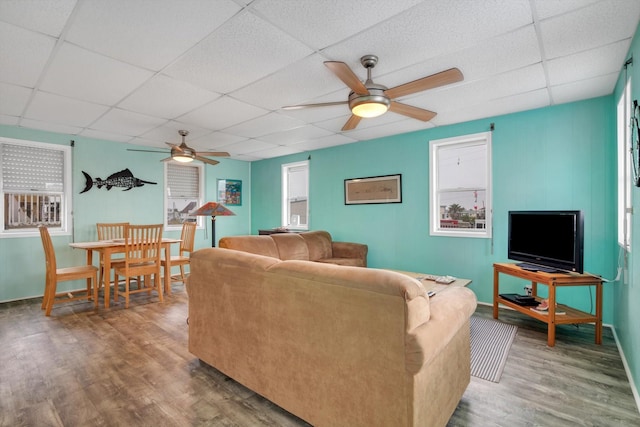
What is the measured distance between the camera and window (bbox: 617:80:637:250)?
2.48m

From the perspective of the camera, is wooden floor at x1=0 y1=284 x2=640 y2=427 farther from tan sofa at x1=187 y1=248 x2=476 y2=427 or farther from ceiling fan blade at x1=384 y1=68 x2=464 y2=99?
ceiling fan blade at x1=384 y1=68 x2=464 y2=99

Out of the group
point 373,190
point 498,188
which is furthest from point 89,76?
point 498,188

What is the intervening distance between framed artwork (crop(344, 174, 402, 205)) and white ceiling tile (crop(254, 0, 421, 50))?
3022 millimetres

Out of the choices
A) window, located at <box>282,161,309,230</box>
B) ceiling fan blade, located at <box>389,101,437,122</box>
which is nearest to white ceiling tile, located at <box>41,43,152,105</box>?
ceiling fan blade, located at <box>389,101,437,122</box>

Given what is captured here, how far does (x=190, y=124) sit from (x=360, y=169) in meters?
2.77

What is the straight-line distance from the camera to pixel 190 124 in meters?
4.23

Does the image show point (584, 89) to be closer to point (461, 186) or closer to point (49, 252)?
point (461, 186)

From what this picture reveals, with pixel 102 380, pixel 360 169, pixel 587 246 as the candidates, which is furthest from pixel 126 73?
pixel 587 246

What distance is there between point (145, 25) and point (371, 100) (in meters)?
1.65

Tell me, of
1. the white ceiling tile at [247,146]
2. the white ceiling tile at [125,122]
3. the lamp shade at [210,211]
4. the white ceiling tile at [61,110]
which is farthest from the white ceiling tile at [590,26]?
the white ceiling tile at [61,110]

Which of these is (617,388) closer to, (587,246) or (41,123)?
(587,246)

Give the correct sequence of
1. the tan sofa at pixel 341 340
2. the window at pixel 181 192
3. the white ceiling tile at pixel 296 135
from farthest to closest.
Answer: the window at pixel 181 192
the white ceiling tile at pixel 296 135
the tan sofa at pixel 341 340

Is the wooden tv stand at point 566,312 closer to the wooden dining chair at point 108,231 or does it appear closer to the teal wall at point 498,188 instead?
the teal wall at point 498,188

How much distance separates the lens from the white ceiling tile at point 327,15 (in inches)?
72.0
